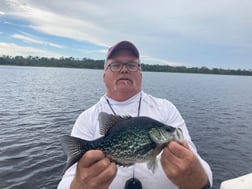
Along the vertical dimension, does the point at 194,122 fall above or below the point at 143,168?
below

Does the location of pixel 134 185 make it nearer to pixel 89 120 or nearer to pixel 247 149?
pixel 89 120

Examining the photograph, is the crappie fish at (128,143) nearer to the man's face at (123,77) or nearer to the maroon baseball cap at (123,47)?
the man's face at (123,77)

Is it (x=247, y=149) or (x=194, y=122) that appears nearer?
(x=247, y=149)

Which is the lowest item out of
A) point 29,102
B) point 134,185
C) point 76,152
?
point 29,102

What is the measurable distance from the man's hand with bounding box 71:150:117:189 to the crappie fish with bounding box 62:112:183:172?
0.08 metres

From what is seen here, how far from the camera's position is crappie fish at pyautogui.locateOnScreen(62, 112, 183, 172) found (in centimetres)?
285

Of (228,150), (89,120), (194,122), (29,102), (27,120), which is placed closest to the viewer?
(89,120)

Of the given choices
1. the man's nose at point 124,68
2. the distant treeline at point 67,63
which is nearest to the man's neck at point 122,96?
the man's nose at point 124,68

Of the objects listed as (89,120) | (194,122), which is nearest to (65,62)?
A: (194,122)

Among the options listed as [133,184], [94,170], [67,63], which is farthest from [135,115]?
[67,63]

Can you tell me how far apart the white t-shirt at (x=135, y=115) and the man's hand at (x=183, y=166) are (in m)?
0.36

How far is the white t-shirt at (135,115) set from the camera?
3760mm

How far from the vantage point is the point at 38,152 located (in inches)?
458

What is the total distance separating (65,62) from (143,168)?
14881 centimetres
